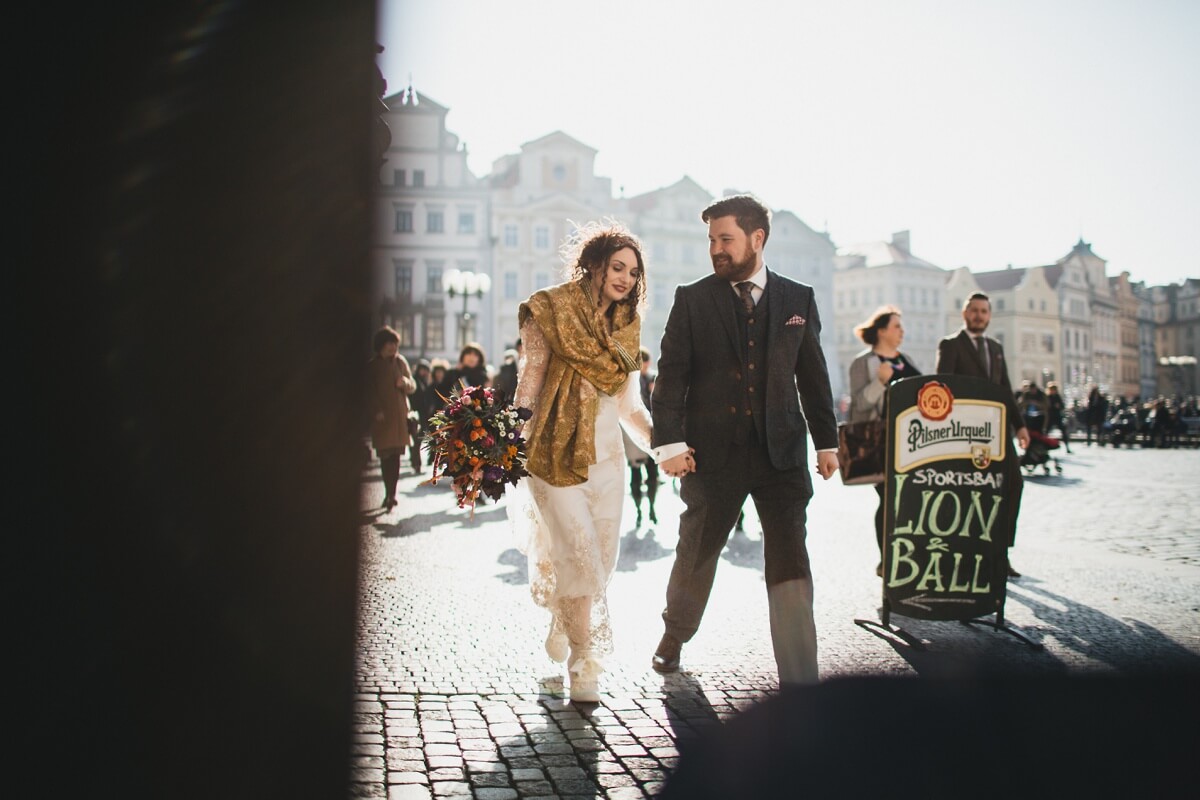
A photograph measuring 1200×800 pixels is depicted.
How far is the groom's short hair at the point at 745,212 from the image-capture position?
4.78 meters

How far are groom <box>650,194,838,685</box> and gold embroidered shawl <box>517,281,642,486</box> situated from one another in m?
0.24

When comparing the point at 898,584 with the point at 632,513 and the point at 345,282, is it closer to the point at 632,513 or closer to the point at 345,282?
the point at 345,282

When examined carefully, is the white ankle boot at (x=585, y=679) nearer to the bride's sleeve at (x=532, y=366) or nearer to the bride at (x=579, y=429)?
the bride at (x=579, y=429)

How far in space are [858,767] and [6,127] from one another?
3591 millimetres

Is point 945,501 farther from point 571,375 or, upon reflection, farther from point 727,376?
point 571,375

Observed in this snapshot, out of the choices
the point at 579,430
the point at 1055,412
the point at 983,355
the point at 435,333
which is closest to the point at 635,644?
the point at 579,430

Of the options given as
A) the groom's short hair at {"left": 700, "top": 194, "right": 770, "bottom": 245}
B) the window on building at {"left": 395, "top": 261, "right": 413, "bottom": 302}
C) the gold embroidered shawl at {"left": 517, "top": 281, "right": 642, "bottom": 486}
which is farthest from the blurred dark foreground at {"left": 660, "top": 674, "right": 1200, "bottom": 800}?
the window on building at {"left": 395, "top": 261, "right": 413, "bottom": 302}

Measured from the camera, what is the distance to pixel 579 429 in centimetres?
481

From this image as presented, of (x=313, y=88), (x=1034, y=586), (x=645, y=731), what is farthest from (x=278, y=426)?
(x=1034, y=586)

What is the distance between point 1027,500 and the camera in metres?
14.8

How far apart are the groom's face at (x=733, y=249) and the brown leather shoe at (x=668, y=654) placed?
171 centimetres

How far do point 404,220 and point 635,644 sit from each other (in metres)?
57.9

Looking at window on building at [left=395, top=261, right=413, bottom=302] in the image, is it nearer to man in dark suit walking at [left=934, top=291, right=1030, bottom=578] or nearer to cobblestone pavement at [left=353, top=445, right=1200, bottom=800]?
cobblestone pavement at [left=353, top=445, right=1200, bottom=800]

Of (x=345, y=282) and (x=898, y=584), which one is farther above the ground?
(x=345, y=282)
